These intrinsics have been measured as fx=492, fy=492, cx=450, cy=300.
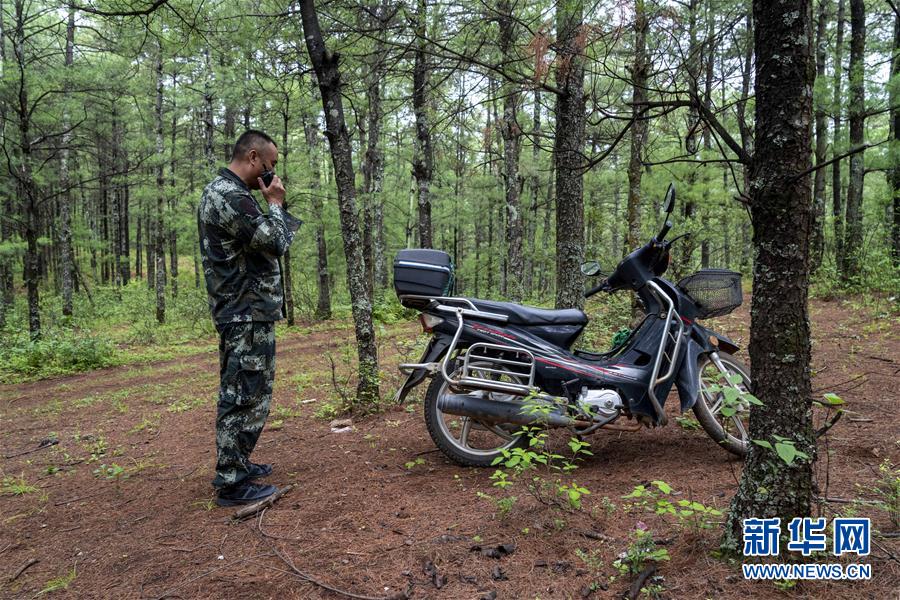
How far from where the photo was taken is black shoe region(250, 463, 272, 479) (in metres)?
3.37

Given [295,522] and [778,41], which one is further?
[295,522]

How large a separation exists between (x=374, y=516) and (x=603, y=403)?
1.60m

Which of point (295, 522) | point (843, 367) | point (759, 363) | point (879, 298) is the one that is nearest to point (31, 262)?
point (295, 522)

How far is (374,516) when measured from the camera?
8.91ft

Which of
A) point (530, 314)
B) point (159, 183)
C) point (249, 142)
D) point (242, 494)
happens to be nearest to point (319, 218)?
point (159, 183)

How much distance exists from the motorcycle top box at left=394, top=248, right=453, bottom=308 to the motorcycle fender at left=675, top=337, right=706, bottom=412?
168 centimetres

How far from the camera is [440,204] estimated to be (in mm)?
25359

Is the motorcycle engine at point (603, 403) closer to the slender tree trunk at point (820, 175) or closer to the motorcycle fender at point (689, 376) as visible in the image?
the motorcycle fender at point (689, 376)

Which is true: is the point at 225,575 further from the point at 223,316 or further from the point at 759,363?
the point at 759,363

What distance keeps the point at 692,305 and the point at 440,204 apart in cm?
2259

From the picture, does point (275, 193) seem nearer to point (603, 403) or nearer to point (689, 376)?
point (603, 403)

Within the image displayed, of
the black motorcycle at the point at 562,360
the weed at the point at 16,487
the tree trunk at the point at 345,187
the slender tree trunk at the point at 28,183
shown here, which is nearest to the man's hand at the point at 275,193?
the black motorcycle at the point at 562,360

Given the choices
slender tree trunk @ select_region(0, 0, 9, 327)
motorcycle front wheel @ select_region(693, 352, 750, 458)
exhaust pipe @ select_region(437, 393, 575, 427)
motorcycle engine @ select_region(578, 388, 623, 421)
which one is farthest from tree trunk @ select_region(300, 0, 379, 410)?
slender tree trunk @ select_region(0, 0, 9, 327)

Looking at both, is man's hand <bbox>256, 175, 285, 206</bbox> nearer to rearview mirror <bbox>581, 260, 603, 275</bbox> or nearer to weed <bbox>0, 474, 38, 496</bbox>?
rearview mirror <bbox>581, 260, 603, 275</bbox>
